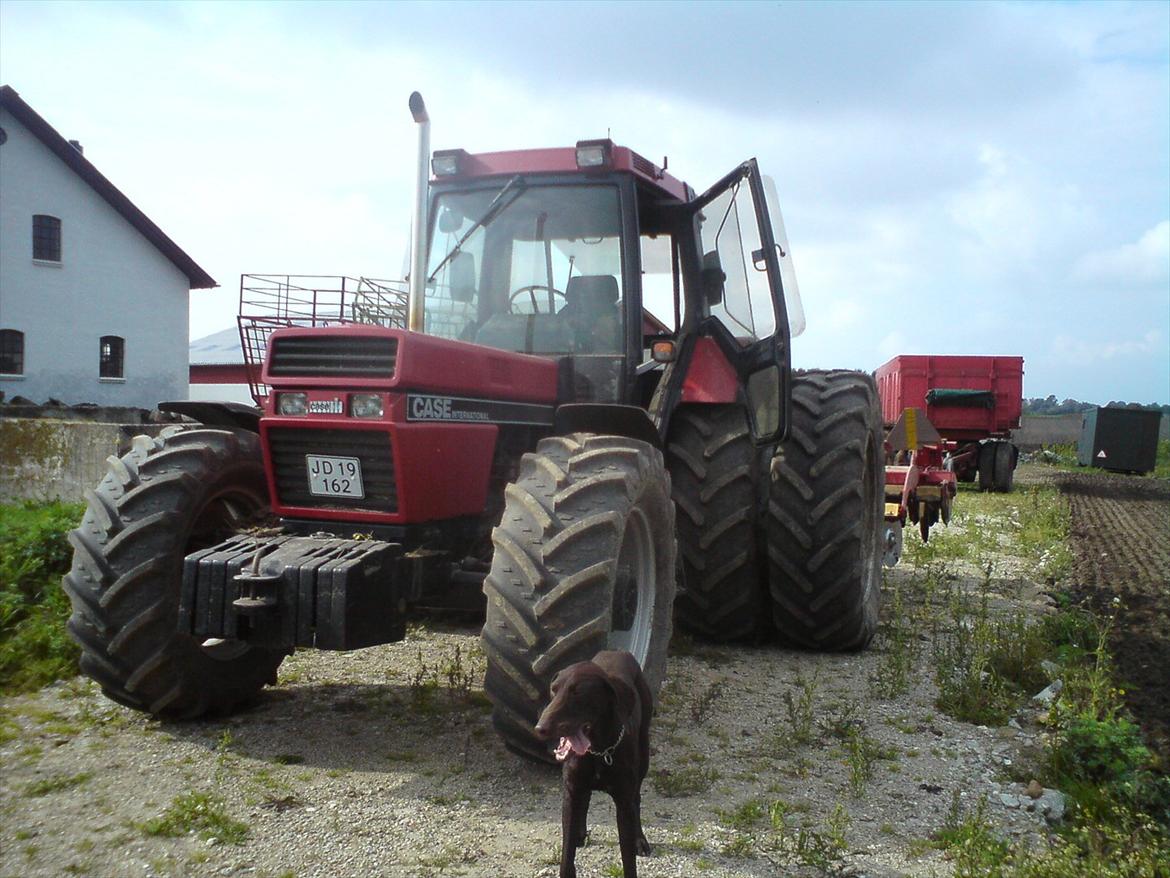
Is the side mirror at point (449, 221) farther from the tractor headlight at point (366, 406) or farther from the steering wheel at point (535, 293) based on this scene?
the tractor headlight at point (366, 406)

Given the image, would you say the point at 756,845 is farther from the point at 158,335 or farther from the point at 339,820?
the point at 158,335

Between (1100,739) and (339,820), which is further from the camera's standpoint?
(1100,739)

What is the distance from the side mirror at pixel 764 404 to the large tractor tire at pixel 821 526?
0.28 m

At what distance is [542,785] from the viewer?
4.06 m

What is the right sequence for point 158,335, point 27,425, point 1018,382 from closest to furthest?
1. point 27,425
2. point 1018,382
3. point 158,335

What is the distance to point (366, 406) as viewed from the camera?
13.7 feet

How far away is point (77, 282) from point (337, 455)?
24886 millimetres

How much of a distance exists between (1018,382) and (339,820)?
19.5 meters

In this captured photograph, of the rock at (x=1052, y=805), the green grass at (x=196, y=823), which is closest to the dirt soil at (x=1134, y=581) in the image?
the rock at (x=1052, y=805)

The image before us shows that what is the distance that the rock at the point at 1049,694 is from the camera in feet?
18.0

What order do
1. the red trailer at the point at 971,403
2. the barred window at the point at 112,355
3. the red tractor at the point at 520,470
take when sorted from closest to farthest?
the red tractor at the point at 520,470 → the red trailer at the point at 971,403 → the barred window at the point at 112,355

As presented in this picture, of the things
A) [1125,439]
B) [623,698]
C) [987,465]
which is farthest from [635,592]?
[1125,439]

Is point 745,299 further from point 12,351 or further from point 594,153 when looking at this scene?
point 12,351

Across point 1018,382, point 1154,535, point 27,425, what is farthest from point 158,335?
point 1154,535
